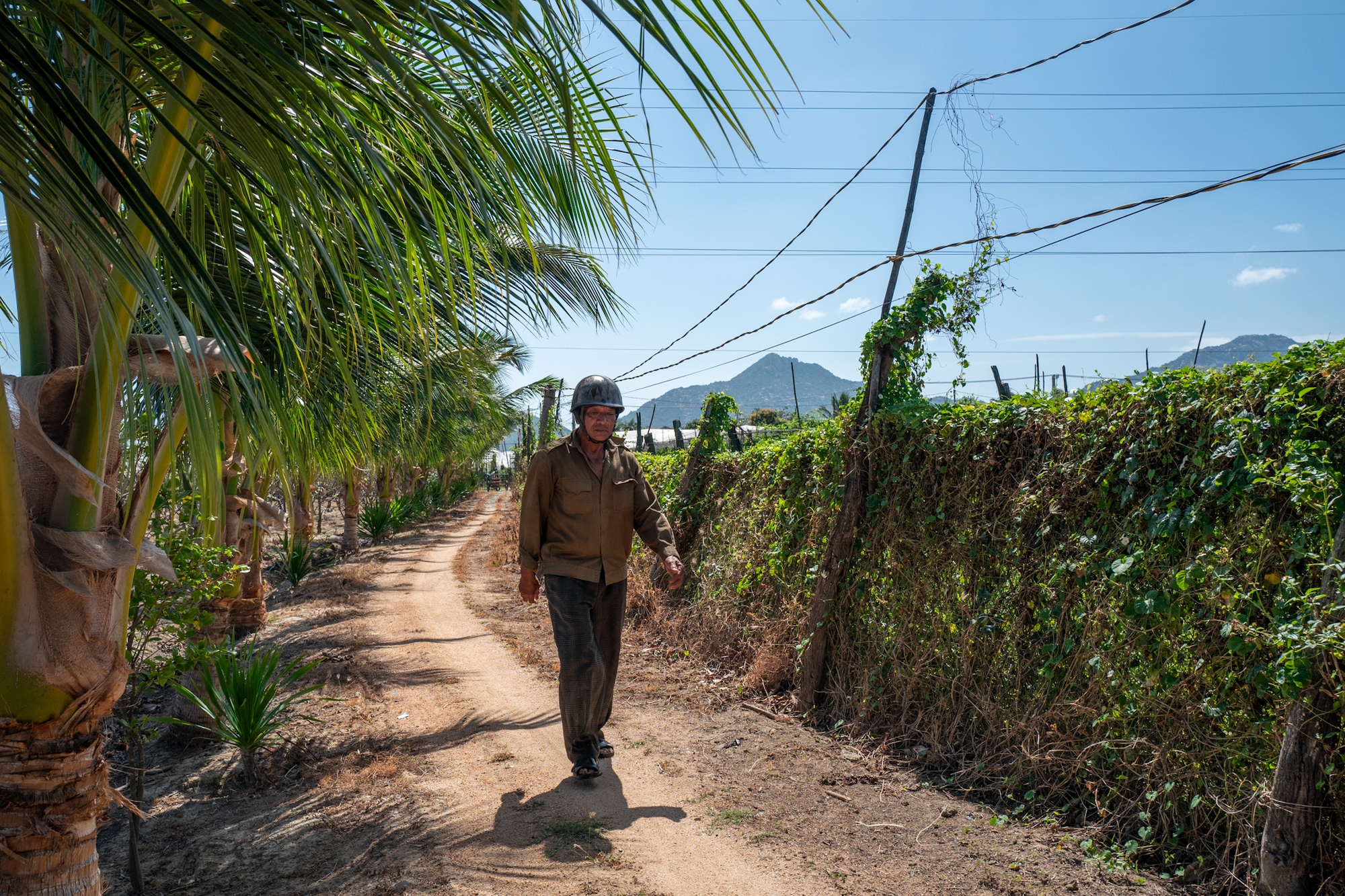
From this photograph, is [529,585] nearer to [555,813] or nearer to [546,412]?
[555,813]

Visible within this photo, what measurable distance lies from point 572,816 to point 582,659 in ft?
2.43

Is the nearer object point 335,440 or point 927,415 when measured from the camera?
point 927,415

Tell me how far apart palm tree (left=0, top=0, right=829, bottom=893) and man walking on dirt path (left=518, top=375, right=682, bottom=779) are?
6.01 feet

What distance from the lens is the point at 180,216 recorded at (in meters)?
2.52

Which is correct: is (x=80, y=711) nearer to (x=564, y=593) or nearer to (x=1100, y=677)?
(x=564, y=593)

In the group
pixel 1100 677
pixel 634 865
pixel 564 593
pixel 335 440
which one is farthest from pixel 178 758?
pixel 1100 677

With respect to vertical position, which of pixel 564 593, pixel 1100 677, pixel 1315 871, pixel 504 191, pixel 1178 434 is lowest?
pixel 1315 871

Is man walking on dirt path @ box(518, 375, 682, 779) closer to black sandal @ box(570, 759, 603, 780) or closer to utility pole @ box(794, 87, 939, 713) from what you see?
black sandal @ box(570, 759, 603, 780)

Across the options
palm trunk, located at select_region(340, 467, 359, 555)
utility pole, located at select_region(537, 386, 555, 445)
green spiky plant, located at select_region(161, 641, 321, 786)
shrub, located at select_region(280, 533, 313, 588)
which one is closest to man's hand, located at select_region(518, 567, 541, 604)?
green spiky plant, located at select_region(161, 641, 321, 786)

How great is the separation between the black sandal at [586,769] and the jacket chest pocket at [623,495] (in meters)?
1.34

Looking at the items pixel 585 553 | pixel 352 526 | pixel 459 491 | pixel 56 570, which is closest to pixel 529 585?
pixel 585 553

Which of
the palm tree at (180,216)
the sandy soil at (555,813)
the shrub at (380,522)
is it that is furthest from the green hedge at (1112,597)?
the shrub at (380,522)

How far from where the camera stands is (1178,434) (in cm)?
336

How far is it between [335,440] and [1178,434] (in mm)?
5039
